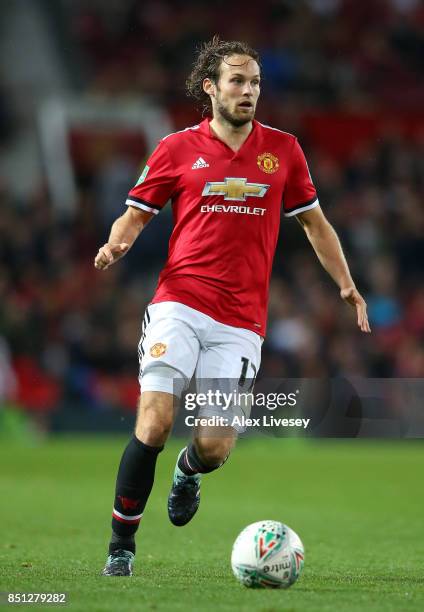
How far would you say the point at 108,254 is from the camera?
600 cm

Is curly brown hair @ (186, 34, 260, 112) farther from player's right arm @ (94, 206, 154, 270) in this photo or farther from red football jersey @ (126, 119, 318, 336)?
player's right arm @ (94, 206, 154, 270)

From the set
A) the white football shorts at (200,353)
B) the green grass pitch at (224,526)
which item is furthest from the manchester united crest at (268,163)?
the green grass pitch at (224,526)

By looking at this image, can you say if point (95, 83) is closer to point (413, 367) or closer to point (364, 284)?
point (364, 284)

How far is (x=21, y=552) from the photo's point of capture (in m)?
7.05

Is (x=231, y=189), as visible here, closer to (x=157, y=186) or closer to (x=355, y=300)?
(x=157, y=186)

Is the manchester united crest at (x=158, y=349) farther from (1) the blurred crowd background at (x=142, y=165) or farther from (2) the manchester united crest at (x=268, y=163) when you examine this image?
(1) the blurred crowd background at (x=142, y=165)

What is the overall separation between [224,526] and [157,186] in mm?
3405

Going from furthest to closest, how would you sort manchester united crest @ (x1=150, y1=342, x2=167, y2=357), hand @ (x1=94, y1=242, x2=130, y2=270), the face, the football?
the face → manchester united crest @ (x1=150, y1=342, x2=167, y2=357) → hand @ (x1=94, y1=242, x2=130, y2=270) → the football

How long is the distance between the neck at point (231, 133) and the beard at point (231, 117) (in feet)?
0.10

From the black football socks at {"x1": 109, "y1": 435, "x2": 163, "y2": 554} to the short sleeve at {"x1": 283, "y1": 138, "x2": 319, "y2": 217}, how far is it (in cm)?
152

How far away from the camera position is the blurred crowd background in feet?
57.8

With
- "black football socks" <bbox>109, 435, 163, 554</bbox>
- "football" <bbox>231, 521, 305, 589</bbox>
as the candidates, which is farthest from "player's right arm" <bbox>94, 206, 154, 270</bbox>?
"football" <bbox>231, 521, 305, 589</bbox>

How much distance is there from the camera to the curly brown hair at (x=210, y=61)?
21.6 feet

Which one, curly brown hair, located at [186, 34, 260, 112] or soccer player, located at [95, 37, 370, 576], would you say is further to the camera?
curly brown hair, located at [186, 34, 260, 112]
